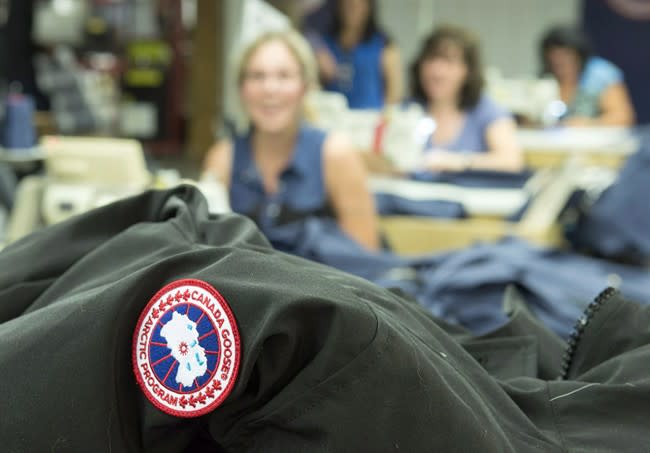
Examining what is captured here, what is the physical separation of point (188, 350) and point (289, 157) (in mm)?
2310

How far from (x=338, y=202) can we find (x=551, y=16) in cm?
717

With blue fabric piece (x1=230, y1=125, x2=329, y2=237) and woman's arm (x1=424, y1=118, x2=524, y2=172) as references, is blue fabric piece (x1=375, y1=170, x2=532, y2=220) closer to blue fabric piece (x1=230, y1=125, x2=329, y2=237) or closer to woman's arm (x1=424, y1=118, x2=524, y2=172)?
blue fabric piece (x1=230, y1=125, x2=329, y2=237)

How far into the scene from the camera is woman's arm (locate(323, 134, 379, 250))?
9.73 feet

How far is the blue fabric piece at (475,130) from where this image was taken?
4.25 metres

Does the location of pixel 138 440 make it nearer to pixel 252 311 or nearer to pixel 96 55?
pixel 252 311

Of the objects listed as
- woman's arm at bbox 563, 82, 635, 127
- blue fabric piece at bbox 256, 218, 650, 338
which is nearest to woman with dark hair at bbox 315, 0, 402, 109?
woman's arm at bbox 563, 82, 635, 127

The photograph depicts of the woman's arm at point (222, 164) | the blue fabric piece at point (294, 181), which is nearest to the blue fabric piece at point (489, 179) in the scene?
the blue fabric piece at point (294, 181)

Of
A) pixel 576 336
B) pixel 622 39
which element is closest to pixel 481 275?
pixel 576 336

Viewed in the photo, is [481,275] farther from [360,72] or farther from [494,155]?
[360,72]

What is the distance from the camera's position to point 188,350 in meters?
0.74

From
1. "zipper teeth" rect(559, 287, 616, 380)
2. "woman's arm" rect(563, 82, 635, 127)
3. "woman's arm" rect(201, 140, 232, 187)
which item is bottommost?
"woman's arm" rect(563, 82, 635, 127)

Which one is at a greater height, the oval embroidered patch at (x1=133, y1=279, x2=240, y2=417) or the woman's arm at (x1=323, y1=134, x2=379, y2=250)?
the oval embroidered patch at (x1=133, y1=279, x2=240, y2=417)

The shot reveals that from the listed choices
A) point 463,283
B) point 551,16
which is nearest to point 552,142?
point 463,283

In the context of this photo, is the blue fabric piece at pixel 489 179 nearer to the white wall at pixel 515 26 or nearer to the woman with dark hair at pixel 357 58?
the woman with dark hair at pixel 357 58
